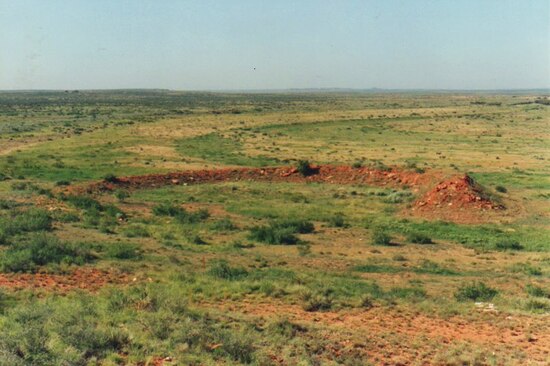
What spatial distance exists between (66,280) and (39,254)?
2513 millimetres

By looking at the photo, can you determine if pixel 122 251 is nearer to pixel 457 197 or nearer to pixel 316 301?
pixel 316 301

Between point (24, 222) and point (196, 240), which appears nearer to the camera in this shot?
point (24, 222)

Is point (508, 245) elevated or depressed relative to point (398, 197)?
depressed

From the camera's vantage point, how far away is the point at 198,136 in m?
71.5

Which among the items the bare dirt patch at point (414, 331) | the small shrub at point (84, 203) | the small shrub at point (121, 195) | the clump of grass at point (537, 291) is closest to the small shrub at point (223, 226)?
the small shrub at point (84, 203)

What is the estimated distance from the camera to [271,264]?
1870 cm

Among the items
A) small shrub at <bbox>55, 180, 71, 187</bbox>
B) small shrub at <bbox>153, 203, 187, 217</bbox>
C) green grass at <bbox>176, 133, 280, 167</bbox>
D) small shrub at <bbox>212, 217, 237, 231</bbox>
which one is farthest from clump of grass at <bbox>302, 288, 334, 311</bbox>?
green grass at <bbox>176, 133, 280, 167</bbox>

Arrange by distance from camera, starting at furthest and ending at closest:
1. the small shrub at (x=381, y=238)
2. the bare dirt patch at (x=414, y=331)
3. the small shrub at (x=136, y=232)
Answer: the small shrub at (x=381, y=238) < the small shrub at (x=136, y=232) < the bare dirt patch at (x=414, y=331)

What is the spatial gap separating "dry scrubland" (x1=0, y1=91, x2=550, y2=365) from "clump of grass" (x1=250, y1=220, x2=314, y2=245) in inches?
4.3

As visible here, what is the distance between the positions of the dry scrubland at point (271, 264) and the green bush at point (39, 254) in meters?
0.08

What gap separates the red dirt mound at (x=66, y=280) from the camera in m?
14.3

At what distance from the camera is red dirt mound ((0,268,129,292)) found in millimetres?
14320

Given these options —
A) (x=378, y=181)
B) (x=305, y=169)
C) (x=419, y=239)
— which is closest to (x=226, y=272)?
(x=419, y=239)

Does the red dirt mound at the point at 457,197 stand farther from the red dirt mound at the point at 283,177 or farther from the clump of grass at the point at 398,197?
the red dirt mound at the point at 283,177
